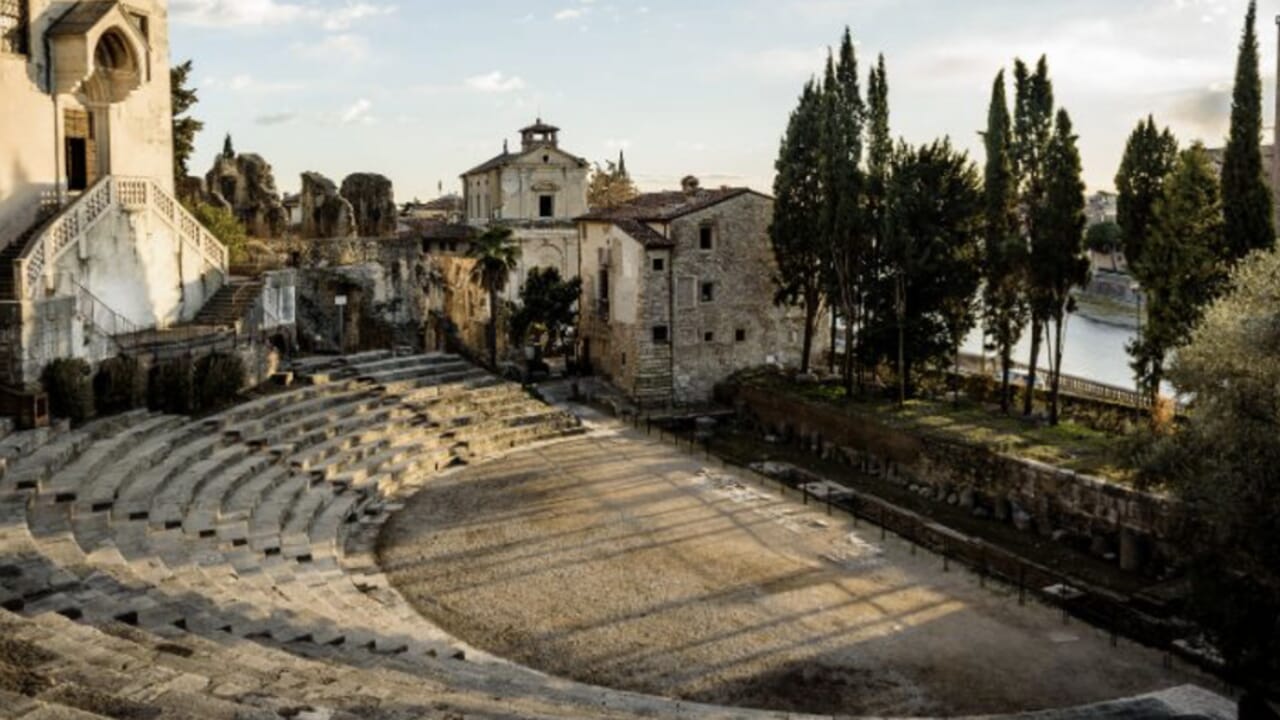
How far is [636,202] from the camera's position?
46.1 meters

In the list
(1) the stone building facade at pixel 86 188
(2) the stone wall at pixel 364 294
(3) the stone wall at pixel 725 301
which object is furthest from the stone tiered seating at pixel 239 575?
(3) the stone wall at pixel 725 301

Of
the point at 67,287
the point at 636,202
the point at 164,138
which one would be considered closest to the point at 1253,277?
the point at 67,287

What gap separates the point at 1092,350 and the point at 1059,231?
40.9 meters

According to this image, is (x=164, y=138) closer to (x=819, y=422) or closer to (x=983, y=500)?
(x=819, y=422)

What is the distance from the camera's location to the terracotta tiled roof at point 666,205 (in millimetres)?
41306

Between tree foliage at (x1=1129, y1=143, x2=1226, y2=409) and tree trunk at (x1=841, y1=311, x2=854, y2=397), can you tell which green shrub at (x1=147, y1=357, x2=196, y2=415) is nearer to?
tree trunk at (x1=841, y1=311, x2=854, y2=397)

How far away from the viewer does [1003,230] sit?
3300 cm

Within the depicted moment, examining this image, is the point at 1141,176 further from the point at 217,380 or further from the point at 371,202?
the point at 371,202

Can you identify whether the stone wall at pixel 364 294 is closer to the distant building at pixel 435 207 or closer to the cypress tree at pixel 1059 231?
the cypress tree at pixel 1059 231

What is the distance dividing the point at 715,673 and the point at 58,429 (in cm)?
1470

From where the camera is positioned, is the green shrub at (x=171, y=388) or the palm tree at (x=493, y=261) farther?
the palm tree at (x=493, y=261)

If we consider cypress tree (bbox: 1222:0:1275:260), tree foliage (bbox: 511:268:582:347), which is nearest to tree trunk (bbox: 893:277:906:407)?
cypress tree (bbox: 1222:0:1275:260)

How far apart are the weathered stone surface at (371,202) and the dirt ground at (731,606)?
965 inches

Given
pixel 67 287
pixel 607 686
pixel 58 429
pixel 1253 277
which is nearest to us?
pixel 607 686
